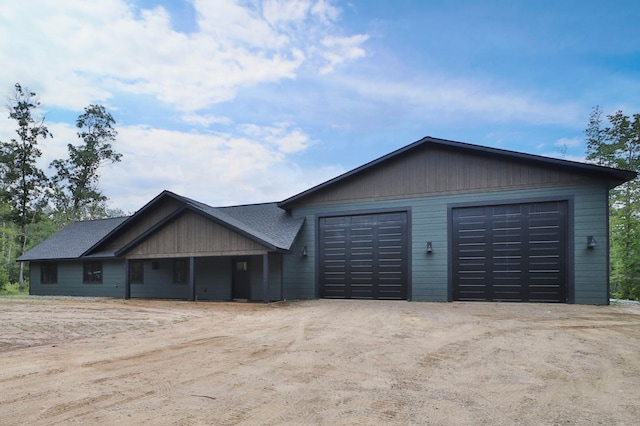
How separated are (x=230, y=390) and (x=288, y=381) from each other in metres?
0.67

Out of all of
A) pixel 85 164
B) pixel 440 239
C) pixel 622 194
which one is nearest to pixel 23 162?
pixel 85 164

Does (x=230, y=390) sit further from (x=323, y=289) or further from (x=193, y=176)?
(x=193, y=176)

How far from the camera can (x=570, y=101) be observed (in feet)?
68.9

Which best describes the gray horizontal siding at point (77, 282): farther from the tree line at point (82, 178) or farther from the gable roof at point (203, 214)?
the tree line at point (82, 178)

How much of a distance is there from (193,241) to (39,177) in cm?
2031

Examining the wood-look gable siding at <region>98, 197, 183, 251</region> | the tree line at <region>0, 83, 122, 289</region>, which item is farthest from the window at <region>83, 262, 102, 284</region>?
the tree line at <region>0, 83, 122, 289</region>

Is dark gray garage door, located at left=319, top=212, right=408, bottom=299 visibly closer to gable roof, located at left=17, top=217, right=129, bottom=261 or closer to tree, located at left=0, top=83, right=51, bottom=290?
gable roof, located at left=17, top=217, right=129, bottom=261

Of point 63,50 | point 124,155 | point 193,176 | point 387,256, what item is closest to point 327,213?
point 387,256

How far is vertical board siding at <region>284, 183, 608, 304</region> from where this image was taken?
476 inches

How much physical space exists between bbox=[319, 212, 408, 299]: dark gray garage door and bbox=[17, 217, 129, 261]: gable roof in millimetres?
10761

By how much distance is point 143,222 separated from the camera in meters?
19.0

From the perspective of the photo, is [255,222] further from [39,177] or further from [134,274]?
[39,177]

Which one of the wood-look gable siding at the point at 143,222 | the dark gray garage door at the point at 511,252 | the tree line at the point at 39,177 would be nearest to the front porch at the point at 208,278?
the wood-look gable siding at the point at 143,222

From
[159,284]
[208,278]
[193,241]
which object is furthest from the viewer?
[159,284]
